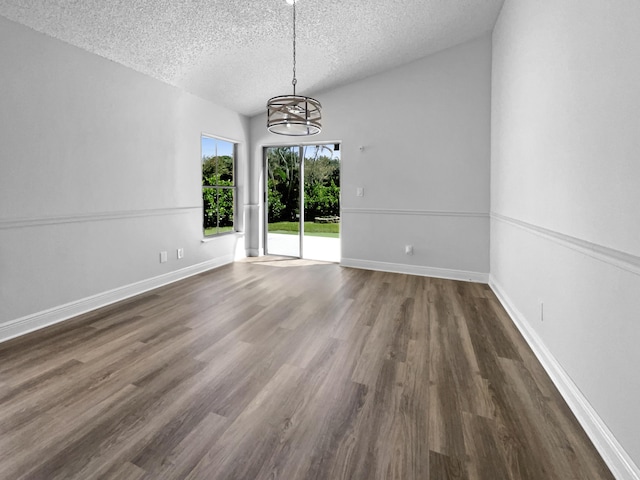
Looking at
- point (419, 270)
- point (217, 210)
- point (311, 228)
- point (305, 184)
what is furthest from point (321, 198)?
point (419, 270)

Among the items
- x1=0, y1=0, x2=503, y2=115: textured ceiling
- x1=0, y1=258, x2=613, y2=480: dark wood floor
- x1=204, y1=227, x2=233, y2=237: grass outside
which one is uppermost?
x1=0, y1=0, x2=503, y2=115: textured ceiling

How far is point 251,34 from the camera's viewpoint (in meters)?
3.55

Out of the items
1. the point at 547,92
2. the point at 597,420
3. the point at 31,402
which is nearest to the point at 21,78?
the point at 31,402

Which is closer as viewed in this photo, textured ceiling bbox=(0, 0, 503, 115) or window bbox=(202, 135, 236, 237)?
textured ceiling bbox=(0, 0, 503, 115)

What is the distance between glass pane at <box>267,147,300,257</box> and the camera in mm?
6039

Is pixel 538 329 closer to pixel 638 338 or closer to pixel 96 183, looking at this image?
pixel 638 338

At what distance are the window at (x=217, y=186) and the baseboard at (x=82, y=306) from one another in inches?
34.3

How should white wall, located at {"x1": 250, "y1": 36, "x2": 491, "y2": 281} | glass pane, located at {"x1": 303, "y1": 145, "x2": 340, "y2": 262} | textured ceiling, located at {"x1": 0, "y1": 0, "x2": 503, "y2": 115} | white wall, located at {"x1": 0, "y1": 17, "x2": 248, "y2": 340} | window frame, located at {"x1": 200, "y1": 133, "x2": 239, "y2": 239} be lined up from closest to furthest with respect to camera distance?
white wall, located at {"x1": 0, "y1": 17, "x2": 248, "y2": 340} → textured ceiling, located at {"x1": 0, "y1": 0, "x2": 503, "y2": 115} → white wall, located at {"x1": 250, "y1": 36, "x2": 491, "y2": 281} → window frame, located at {"x1": 200, "y1": 133, "x2": 239, "y2": 239} → glass pane, located at {"x1": 303, "y1": 145, "x2": 340, "y2": 262}

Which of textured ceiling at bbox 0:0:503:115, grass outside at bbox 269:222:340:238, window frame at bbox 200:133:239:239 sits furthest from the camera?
grass outside at bbox 269:222:340:238

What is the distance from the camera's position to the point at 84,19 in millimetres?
2781

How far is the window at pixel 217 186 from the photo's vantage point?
17.1 feet

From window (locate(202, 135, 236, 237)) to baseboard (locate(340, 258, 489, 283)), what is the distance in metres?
2.11

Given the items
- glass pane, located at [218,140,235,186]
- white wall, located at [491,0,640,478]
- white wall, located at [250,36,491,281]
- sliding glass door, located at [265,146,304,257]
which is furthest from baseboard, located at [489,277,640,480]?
glass pane, located at [218,140,235,186]

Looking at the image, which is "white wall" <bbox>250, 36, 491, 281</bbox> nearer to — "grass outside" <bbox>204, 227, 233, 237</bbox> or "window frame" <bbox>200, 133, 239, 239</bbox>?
"window frame" <bbox>200, 133, 239, 239</bbox>
